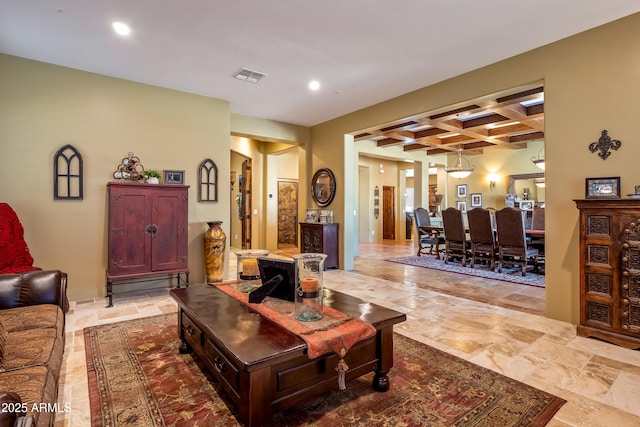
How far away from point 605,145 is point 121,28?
4863mm

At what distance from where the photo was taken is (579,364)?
8.26 ft

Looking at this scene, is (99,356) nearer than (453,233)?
Yes

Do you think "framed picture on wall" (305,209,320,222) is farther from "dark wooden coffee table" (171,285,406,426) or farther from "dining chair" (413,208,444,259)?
"dark wooden coffee table" (171,285,406,426)

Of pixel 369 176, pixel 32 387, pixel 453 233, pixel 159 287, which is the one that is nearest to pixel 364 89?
pixel 453 233

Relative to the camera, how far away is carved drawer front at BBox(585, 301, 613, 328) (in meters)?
2.89

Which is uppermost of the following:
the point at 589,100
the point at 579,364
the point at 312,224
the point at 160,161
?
the point at 589,100

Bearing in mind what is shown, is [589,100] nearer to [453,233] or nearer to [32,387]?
[453,233]

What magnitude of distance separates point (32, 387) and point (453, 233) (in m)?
6.80

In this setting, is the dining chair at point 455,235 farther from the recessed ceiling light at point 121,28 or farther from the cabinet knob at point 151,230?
the recessed ceiling light at point 121,28

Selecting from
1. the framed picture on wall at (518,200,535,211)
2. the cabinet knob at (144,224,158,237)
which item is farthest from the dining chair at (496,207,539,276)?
the cabinet knob at (144,224,158,237)

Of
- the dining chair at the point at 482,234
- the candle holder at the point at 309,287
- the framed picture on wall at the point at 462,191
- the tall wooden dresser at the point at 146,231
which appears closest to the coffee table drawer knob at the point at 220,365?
the candle holder at the point at 309,287

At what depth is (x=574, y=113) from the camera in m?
3.35

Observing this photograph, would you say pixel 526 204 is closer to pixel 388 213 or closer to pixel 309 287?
pixel 388 213

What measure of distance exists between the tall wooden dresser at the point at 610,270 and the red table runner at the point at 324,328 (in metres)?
2.42
